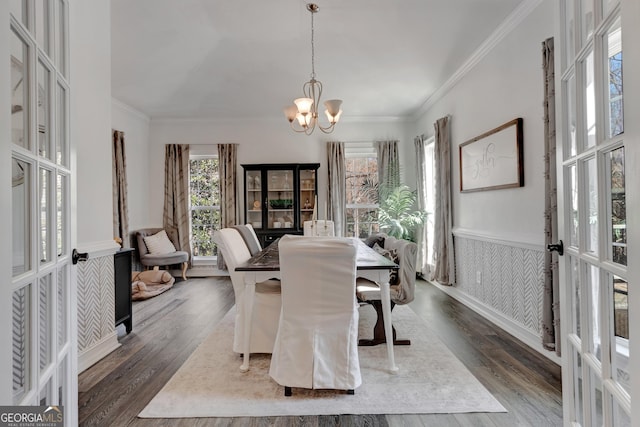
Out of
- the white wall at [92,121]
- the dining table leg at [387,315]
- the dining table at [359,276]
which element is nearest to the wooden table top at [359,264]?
the dining table at [359,276]

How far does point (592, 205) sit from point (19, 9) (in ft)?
5.60

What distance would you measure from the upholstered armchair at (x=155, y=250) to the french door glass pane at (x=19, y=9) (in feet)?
15.1

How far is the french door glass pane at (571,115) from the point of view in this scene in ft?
3.89

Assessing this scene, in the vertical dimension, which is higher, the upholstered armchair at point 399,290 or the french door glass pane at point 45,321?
the french door glass pane at point 45,321

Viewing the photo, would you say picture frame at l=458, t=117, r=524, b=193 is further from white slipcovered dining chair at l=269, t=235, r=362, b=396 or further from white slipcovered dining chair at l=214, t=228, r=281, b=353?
white slipcovered dining chair at l=214, t=228, r=281, b=353

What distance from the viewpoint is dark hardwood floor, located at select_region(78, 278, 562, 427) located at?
1711mm

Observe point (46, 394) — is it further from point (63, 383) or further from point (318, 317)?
point (318, 317)

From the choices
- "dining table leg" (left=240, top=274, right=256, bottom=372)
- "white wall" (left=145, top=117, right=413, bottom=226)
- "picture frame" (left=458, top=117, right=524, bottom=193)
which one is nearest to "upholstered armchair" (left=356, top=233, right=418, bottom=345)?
"dining table leg" (left=240, top=274, right=256, bottom=372)

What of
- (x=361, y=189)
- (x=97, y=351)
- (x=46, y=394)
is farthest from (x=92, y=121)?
(x=361, y=189)

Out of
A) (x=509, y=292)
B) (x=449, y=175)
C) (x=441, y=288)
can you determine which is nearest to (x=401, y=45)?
(x=449, y=175)

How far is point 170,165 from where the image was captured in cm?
559

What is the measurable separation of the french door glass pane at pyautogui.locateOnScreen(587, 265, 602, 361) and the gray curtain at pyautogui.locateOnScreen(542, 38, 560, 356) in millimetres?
1293

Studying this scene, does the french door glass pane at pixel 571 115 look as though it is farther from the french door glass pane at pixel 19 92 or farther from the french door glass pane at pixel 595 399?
the french door glass pane at pixel 19 92

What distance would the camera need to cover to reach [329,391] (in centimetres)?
198
